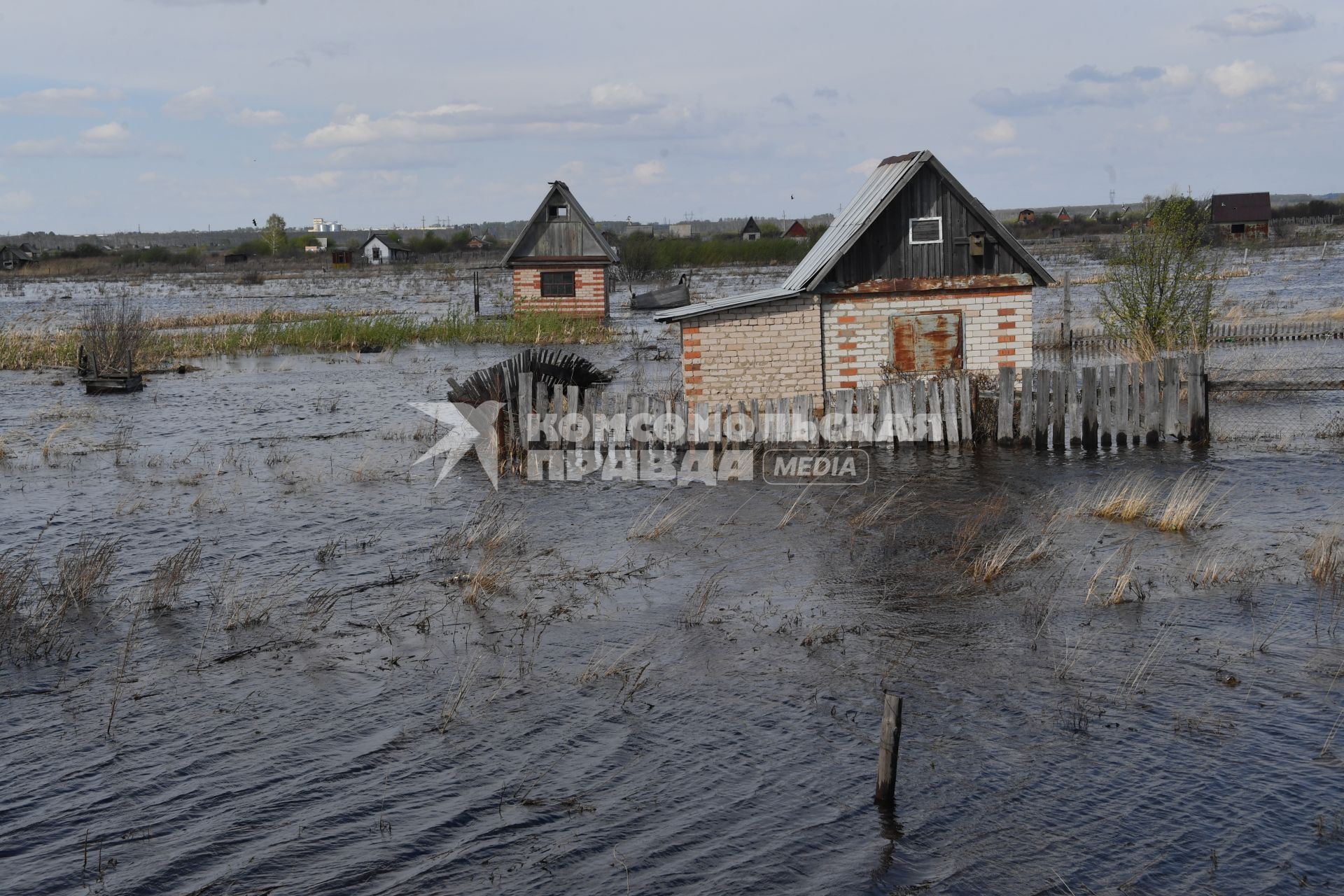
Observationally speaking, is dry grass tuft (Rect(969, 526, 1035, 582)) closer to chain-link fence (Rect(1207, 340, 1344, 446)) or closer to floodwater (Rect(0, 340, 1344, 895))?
floodwater (Rect(0, 340, 1344, 895))

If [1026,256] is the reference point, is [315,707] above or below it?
below

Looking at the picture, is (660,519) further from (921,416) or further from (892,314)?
(892,314)

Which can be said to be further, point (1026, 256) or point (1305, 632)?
point (1026, 256)

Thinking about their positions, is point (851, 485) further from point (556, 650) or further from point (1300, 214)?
point (1300, 214)

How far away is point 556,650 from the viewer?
32.8 feet

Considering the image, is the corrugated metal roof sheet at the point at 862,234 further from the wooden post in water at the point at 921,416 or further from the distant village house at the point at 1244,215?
the distant village house at the point at 1244,215

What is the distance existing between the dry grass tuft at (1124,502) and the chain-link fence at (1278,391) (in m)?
4.48

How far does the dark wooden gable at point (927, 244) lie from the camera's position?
2000cm

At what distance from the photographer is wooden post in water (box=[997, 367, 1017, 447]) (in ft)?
57.9

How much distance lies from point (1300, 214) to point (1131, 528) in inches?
4401

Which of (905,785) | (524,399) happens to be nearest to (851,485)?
(524,399)

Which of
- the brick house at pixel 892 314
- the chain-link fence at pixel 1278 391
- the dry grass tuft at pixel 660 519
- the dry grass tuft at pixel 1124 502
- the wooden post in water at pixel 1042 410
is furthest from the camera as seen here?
the brick house at pixel 892 314

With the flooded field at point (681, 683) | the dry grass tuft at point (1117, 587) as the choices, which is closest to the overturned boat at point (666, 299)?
the flooded field at point (681, 683)
